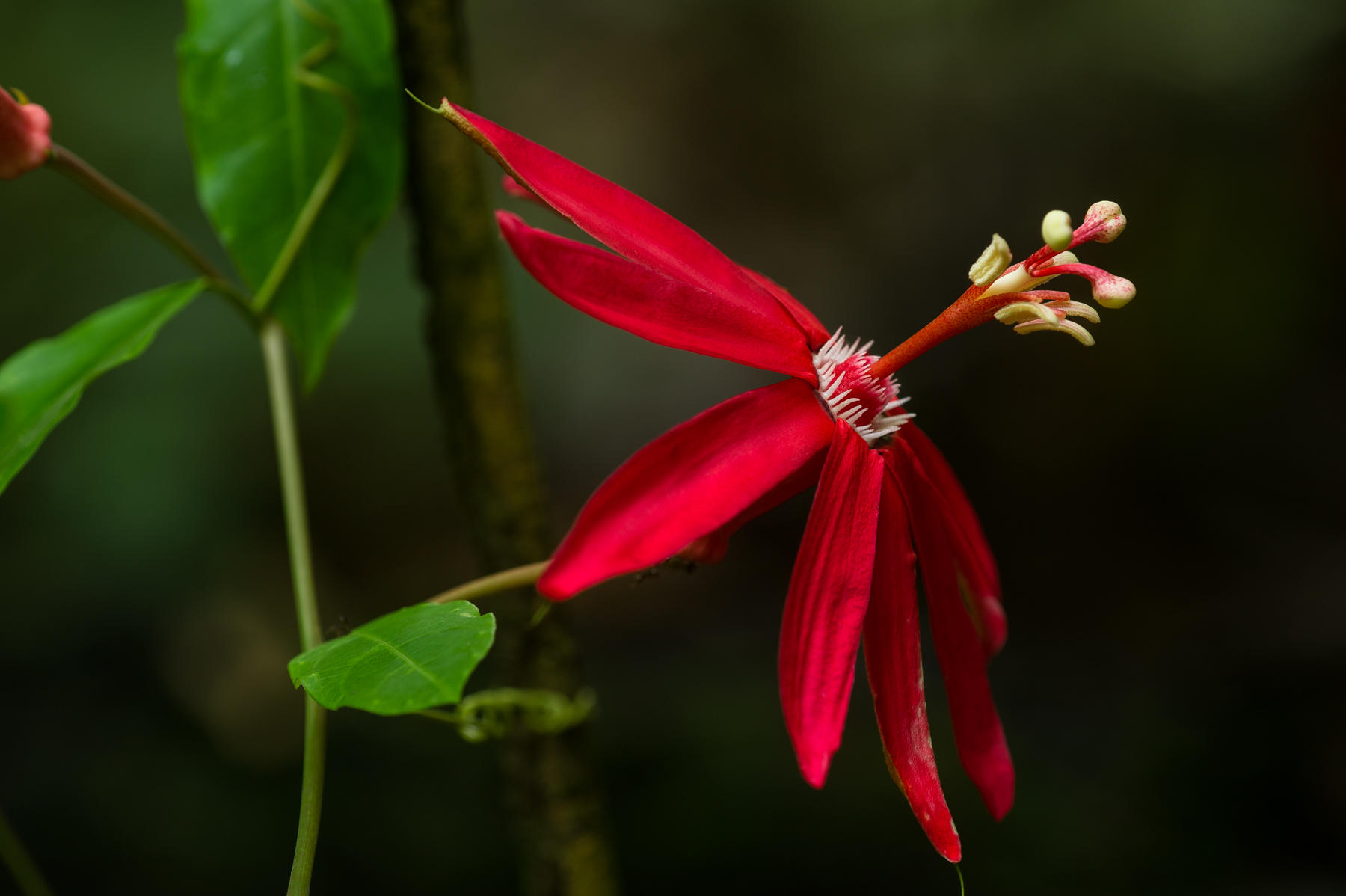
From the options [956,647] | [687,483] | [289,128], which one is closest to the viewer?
[687,483]

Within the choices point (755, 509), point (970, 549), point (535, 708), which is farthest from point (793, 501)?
point (755, 509)

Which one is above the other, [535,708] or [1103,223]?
[1103,223]

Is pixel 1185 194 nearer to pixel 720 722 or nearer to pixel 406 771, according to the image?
pixel 720 722

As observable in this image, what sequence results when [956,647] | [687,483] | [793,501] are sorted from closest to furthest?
[687,483] → [956,647] → [793,501]

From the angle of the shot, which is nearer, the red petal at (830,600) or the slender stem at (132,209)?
the red petal at (830,600)

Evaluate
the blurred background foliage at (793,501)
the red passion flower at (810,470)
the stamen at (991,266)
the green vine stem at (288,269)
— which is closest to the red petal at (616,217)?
the red passion flower at (810,470)

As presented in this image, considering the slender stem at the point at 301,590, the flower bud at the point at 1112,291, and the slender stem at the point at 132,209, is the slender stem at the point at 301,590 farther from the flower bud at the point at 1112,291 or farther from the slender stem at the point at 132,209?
the flower bud at the point at 1112,291

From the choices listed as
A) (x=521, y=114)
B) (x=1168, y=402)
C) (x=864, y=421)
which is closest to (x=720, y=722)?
(x=1168, y=402)

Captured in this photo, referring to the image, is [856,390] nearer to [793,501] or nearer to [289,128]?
[289,128]
